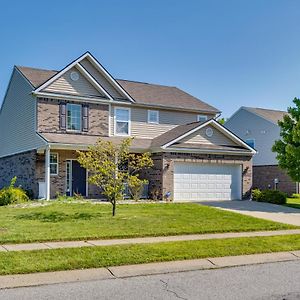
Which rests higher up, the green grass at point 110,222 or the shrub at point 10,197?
the shrub at point 10,197

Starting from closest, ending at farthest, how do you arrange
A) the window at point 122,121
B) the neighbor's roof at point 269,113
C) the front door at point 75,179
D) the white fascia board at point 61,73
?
1. the white fascia board at point 61,73
2. the front door at point 75,179
3. the window at point 122,121
4. the neighbor's roof at point 269,113

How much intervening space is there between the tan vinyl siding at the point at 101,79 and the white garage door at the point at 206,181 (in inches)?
223

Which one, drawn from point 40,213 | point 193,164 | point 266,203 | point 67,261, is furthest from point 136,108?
point 67,261

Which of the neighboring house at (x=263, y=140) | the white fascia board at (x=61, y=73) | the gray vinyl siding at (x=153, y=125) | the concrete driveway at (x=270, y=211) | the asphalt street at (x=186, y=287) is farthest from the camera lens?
the neighboring house at (x=263, y=140)

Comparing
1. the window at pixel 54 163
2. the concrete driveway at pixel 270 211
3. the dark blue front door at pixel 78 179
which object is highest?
the window at pixel 54 163

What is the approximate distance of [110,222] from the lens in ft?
44.8

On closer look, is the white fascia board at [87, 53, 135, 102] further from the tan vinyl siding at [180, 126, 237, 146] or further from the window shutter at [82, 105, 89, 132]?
the tan vinyl siding at [180, 126, 237, 146]

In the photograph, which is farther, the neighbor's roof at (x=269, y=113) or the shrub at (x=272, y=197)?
the neighbor's roof at (x=269, y=113)

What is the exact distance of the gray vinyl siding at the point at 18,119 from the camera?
75.0 feet

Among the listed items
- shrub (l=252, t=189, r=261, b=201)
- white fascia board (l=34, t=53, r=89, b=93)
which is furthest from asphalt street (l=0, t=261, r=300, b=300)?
white fascia board (l=34, t=53, r=89, b=93)

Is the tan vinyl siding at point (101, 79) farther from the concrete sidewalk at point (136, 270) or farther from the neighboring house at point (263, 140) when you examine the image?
the concrete sidewalk at point (136, 270)

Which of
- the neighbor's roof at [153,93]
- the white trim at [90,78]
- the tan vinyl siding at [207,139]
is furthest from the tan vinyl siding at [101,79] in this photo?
the tan vinyl siding at [207,139]

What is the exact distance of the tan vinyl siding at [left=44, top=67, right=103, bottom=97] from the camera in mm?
22500

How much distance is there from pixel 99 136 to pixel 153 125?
3977 mm
